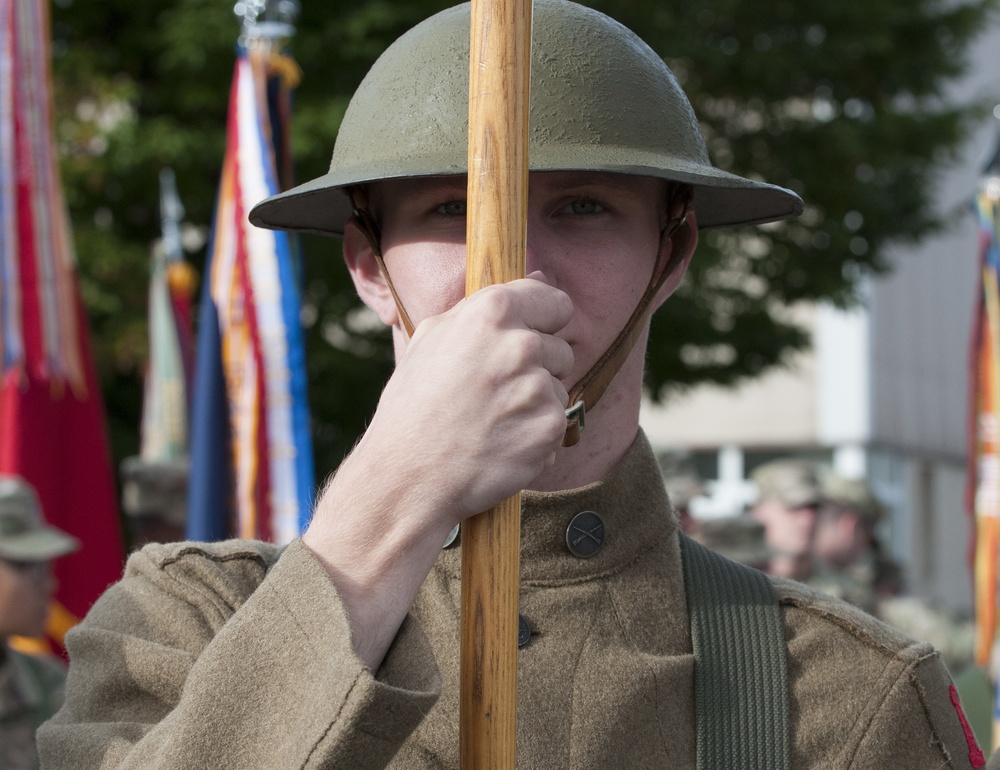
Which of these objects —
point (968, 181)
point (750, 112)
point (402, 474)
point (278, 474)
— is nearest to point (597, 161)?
point (402, 474)

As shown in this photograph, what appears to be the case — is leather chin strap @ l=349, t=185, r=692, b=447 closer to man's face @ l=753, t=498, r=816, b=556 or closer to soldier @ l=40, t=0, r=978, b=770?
soldier @ l=40, t=0, r=978, b=770

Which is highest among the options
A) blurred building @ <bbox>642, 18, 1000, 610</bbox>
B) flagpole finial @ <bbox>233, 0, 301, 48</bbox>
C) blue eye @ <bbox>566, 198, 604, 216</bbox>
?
flagpole finial @ <bbox>233, 0, 301, 48</bbox>

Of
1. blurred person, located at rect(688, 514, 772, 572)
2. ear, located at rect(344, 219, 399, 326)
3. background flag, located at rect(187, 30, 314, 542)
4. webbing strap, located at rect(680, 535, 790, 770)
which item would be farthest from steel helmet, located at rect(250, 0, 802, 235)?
blurred person, located at rect(688, 514, 772, 572)

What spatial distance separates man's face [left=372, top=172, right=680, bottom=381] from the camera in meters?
1.98

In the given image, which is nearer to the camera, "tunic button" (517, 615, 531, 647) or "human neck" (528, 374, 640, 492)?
"tunic button" (517, 615, 531, 647)

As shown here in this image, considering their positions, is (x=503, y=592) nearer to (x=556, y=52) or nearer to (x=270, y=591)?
(x=270, y=591)

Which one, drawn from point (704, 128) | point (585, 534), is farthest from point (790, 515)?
point (585, 534)

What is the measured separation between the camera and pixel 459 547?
204 centimetres

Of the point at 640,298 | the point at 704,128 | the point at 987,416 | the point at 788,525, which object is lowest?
the point at 788,525

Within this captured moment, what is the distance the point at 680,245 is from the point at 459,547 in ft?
1.88

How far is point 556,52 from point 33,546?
408 centimetres

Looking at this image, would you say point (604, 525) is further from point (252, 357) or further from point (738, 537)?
point (738, 537)

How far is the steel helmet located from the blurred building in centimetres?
1319

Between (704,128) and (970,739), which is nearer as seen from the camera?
(970,739)
